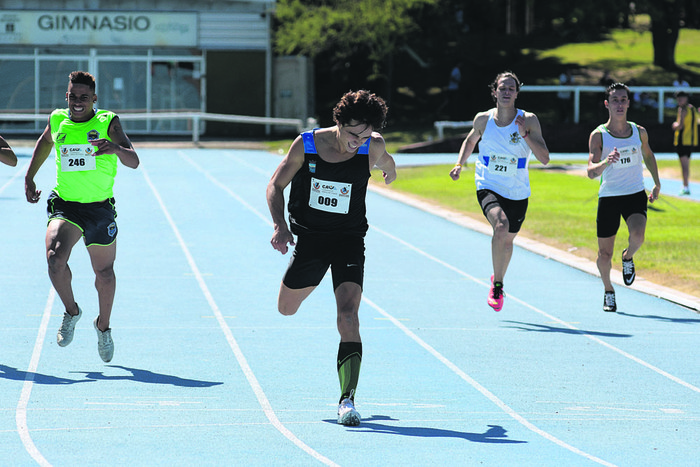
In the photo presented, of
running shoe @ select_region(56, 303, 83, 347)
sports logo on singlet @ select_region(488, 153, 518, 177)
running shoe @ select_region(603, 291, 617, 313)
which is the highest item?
sports logo on singlet @ select_region(488, 153, 518, 177)

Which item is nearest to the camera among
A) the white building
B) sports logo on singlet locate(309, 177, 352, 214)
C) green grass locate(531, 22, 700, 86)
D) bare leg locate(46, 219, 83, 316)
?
sports logo on singlet locate(309, 177, 352, 214)

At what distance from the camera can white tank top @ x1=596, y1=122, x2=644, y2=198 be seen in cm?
1017

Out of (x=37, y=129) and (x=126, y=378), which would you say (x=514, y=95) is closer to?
(x=126, y=378)

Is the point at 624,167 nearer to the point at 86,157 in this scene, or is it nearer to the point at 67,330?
the point at 86,157

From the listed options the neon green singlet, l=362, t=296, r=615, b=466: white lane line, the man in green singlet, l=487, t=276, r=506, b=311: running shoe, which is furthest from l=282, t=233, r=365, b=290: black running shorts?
l=487, t=276, r=506, b=311: running shoe

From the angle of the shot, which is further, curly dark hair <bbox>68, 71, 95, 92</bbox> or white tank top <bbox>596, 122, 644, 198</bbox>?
white tank top <bbox>596, 122, 644, 198</bbox>

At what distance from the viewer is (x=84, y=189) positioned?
7.68 m

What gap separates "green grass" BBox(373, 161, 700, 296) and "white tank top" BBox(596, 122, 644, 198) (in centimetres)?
161

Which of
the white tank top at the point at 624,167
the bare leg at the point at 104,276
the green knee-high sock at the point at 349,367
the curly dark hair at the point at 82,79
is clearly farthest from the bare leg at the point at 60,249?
the white tank top at the point at 624,167

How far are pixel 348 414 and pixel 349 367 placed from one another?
0.89 ft

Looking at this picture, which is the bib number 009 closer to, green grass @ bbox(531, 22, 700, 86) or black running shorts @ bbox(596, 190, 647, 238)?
black running shorts @ bbox(596, 190, 647, 238)

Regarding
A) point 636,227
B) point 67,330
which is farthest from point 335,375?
point 636,227

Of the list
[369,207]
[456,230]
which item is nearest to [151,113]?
[369,207]

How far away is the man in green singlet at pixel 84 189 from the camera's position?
24.7ft
